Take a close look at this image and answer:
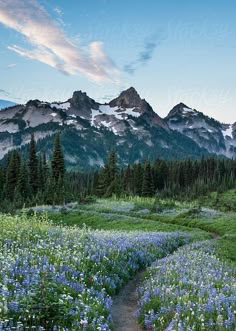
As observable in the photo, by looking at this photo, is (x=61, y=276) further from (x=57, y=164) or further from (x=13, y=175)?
(x=13, y=175)

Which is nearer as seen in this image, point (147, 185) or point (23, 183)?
point (23, 183)

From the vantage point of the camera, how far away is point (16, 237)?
15188mm

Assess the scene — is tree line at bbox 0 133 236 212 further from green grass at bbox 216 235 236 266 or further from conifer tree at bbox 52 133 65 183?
green grass at bbox 216 235 236 266

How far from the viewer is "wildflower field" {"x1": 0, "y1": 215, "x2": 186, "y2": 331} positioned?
8281mm

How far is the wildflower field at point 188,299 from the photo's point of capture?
359 inches

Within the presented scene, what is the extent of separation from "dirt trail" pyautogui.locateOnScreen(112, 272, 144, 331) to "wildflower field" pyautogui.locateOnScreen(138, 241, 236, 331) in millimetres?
317

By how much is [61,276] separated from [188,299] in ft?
11.0

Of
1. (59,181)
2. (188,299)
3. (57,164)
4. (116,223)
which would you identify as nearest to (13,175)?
(57,164)

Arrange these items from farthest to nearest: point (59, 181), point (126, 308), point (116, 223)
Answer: point (59, 181)
point (116, 223)
point (126, 308)

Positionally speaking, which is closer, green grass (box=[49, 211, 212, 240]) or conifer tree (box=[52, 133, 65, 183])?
green grass (box=[49, 211, 212, 240])

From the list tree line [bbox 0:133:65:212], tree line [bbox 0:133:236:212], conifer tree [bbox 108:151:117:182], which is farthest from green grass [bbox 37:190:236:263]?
conifer tree [bbox 108:151:117:182]

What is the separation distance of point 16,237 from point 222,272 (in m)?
7.54

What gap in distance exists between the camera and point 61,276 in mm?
10703

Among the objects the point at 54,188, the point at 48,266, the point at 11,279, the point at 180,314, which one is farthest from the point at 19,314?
the point at 54,188
